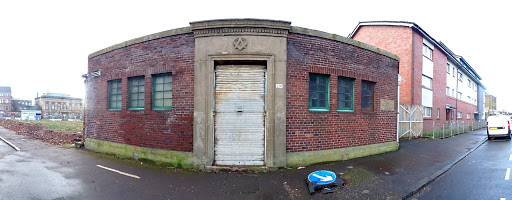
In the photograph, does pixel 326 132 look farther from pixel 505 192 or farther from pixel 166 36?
pixel 166 36

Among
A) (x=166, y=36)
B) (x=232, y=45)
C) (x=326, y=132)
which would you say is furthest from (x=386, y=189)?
(x=166, y=36)

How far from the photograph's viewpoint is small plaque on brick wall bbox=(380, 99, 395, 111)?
9.66 metres

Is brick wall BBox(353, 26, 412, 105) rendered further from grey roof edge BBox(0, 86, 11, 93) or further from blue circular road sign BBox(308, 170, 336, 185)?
grey roof edge BBox(0, 86, 11, 93)

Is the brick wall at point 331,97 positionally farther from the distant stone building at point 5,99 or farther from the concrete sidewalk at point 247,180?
the distant stone building at point 5,99

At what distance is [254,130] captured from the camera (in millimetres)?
6953

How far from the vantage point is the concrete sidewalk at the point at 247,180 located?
525 cm

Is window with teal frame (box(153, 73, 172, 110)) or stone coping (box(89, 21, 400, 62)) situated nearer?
stone coping (box(89, 21, 400, 62))

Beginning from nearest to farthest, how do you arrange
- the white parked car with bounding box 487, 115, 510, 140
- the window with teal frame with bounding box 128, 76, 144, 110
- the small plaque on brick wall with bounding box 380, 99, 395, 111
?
the window with teal frame with bounding box 128, 76, 144, 110 → the small plaque on brick wall with bounding box 380, 99, 395, 111 → the white parked car with bounding box 487, 115, 510, 140

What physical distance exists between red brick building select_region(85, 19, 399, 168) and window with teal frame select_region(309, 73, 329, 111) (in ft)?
0.11

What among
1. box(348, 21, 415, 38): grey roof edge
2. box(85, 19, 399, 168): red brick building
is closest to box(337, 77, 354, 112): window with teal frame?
box(85, 19, 399, 168): red brick building

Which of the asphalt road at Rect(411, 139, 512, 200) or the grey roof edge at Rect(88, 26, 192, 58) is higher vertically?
the grey roof edge at Rect(88, 26, 192, 58)

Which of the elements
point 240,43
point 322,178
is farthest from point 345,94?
point 240,43

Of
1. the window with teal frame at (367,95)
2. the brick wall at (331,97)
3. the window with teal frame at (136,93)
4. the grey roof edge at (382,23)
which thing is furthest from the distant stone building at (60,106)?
the window with teal frame at (367,95)

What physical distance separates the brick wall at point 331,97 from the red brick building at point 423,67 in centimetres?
989
